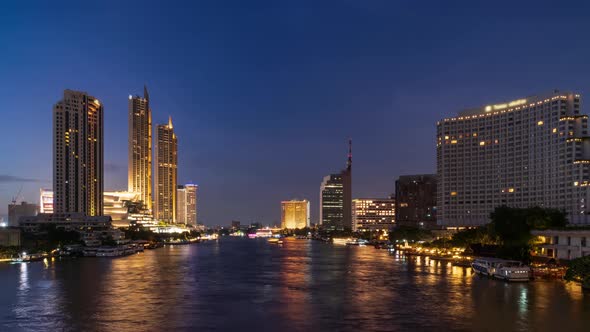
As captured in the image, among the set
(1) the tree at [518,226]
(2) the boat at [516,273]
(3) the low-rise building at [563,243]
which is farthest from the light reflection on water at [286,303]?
(3) the low-rise building at [563,243]

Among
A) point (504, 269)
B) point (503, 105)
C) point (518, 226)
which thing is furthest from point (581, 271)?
point (503, 105)

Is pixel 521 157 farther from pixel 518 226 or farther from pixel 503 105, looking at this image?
pixel 518 226

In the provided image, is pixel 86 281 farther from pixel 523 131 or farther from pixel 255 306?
pixel 523 131

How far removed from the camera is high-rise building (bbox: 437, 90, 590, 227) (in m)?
161

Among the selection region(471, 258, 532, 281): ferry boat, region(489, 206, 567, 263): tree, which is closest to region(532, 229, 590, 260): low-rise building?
region(489, 206, 567, 263): tree

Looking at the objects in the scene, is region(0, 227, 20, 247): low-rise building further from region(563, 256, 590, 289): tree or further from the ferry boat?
region(563, 256, 590, 289): tree

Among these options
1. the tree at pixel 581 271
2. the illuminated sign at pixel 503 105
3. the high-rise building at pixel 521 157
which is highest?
the illuminated sign at pixel 503 105

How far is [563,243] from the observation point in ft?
295

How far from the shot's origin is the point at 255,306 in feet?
173

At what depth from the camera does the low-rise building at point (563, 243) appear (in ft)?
276

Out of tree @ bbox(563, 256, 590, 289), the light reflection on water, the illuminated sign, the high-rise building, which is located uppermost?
the illuminated sign

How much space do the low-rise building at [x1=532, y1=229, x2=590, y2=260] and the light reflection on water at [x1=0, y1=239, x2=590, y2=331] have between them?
55.8ft

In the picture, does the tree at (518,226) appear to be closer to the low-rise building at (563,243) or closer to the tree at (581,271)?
the low-rise building at (563,243)

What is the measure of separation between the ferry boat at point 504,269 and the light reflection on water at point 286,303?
159cm
